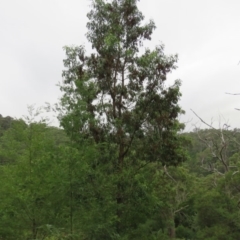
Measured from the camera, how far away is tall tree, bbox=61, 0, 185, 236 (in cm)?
924

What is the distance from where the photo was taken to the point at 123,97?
1048 cm

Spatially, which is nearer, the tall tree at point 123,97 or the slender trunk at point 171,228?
the tall tree at point 123,97

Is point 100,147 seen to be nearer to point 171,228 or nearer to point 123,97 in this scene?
point 123,97

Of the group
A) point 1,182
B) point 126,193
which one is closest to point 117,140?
point 126,193

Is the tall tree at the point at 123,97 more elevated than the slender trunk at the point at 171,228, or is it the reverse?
the tall tree at the point at 123,97

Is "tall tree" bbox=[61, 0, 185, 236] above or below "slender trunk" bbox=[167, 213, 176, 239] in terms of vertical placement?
above

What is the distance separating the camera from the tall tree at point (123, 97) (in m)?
9.24

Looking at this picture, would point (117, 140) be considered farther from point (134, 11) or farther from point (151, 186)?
point (134, 11)

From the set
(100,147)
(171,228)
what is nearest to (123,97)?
(100,147)

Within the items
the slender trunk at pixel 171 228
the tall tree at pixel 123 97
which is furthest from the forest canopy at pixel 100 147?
the slender trunk at pixel 171 228

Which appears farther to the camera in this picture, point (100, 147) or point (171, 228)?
point (171, 228)

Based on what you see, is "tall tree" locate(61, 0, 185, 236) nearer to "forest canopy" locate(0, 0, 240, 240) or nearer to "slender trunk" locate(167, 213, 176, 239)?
"forest canopy" locate(0, 0, 240, 240)

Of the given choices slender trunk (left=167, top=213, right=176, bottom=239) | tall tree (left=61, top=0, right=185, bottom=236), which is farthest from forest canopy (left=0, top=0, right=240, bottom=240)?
slender trunk (left=167, top=213, right=176, bottom=239)

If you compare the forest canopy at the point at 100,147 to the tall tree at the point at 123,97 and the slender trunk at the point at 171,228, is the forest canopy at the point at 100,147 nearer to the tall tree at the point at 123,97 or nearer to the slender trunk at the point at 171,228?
the tall tree at the point at 123,97
